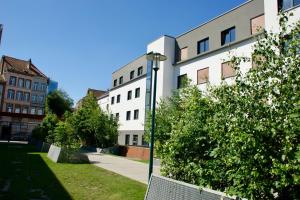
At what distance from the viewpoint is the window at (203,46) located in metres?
26.8

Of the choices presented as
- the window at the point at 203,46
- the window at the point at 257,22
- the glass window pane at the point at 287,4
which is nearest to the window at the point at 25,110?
the window at the point at 203,46

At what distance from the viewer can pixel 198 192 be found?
6.03 metres

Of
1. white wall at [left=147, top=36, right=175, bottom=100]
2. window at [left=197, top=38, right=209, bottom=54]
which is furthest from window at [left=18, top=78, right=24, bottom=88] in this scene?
window at [left=197, top=38, right=209, bottom=54]

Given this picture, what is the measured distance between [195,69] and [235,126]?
2264cm

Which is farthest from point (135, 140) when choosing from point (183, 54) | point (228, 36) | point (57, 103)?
point (57, 103)

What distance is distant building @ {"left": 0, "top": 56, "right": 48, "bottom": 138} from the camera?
7038cm

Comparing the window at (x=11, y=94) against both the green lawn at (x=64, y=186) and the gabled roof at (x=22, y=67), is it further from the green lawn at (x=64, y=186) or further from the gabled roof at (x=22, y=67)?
the green lawn at (x=64, y=186)

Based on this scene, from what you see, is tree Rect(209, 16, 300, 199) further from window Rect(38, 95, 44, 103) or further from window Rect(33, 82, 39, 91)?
window Rect(38, 95, 44, 103)

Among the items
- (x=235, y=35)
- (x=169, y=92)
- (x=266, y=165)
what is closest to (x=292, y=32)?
(x=266, y=165)

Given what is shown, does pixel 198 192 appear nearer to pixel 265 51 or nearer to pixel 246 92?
pixel 246 92

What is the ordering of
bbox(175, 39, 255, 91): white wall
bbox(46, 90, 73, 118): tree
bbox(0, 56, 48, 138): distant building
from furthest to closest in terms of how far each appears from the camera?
bbox(0, 56, 48, 138): distant building < bbox(46, 90, 73, 118): tree < bbox(175, 39, 255, 91): white wall

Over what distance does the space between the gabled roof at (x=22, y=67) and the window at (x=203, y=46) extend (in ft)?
187

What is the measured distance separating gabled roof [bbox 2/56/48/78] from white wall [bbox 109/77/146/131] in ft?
128

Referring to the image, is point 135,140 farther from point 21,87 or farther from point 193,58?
point 21,87
